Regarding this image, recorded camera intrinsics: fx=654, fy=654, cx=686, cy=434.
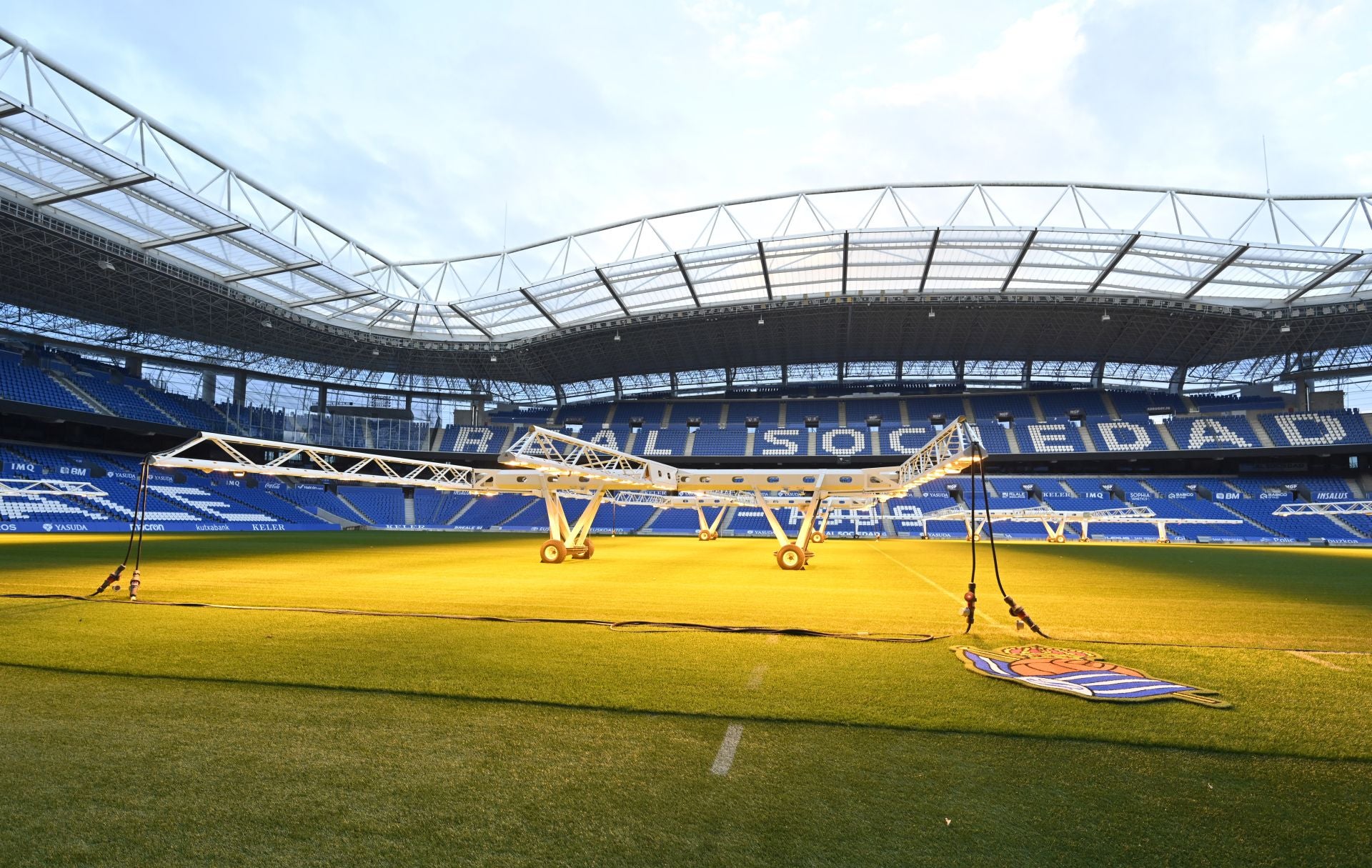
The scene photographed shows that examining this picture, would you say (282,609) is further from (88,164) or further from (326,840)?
(88,164)

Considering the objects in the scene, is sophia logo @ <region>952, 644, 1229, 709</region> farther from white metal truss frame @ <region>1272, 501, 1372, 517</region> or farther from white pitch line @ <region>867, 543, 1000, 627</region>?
white metal truss frame @ <region>1272, 501, 1372, 517</region>

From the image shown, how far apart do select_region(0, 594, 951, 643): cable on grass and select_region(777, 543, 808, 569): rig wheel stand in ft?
31.2

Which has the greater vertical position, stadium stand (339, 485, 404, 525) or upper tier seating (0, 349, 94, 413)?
upper tier seating (0, 349, 94, 413)

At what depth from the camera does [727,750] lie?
3.74 metres

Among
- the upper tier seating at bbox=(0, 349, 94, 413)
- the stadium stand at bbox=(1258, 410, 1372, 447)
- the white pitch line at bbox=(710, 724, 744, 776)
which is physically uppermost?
the upper tier seating at bbox=(0, 349, 94, 413)

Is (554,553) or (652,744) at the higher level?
(652,744)

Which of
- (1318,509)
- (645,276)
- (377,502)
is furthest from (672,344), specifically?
(1318,509)

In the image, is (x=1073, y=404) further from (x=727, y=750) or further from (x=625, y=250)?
(x=727, y=750)

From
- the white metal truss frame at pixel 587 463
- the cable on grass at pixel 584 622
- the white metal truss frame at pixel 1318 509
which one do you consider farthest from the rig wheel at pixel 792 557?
the white metal truss frame at pixel 1318 509

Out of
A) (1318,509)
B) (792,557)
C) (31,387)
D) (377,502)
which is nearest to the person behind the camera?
(792,557)

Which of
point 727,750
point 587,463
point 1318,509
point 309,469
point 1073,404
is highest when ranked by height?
point 1073,404

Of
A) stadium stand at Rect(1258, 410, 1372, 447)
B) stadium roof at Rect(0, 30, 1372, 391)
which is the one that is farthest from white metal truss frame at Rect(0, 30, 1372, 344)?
stadium stand at Rect(1258, 410, 1372, 447)

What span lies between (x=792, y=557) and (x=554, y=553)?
22.6 ft

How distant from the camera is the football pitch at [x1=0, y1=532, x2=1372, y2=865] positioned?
2732 millimetres
